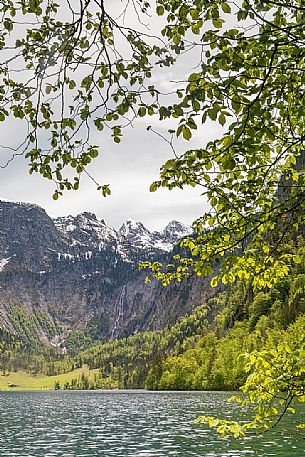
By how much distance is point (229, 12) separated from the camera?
6117 mm

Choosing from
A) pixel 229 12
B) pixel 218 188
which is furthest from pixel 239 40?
pixel 218 188

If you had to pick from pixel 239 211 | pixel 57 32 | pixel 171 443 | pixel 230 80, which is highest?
pixel 57 32

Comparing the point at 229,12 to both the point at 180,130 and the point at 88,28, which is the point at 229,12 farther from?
the point at 88,28

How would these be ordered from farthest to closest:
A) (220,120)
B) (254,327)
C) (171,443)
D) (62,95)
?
(254,327), (171,443), (62,95), (220,120)

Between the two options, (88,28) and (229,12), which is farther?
(88,28)

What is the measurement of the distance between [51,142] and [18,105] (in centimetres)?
67

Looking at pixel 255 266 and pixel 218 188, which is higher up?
pixel 218 188

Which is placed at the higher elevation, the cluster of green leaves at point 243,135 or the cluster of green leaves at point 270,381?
the cluster of green leaves at point 243,135

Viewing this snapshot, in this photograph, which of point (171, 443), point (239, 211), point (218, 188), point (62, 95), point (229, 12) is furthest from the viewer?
point (171, 443)

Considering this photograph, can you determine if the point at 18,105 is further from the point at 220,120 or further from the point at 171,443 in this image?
the point at 171,443

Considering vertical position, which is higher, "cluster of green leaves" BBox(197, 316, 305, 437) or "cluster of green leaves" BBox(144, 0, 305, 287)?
"cluster of green leaves" BBox(144, 0, 305, 287)

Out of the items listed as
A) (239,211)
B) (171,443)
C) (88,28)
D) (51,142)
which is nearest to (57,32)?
(88,28)

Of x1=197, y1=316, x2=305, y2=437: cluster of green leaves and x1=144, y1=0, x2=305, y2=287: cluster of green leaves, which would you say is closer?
x1=144, y1=0, x2=305, y2=287: cluster of green leaves

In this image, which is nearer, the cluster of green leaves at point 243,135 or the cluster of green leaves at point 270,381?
the cluster of green leaves at point 243,135
